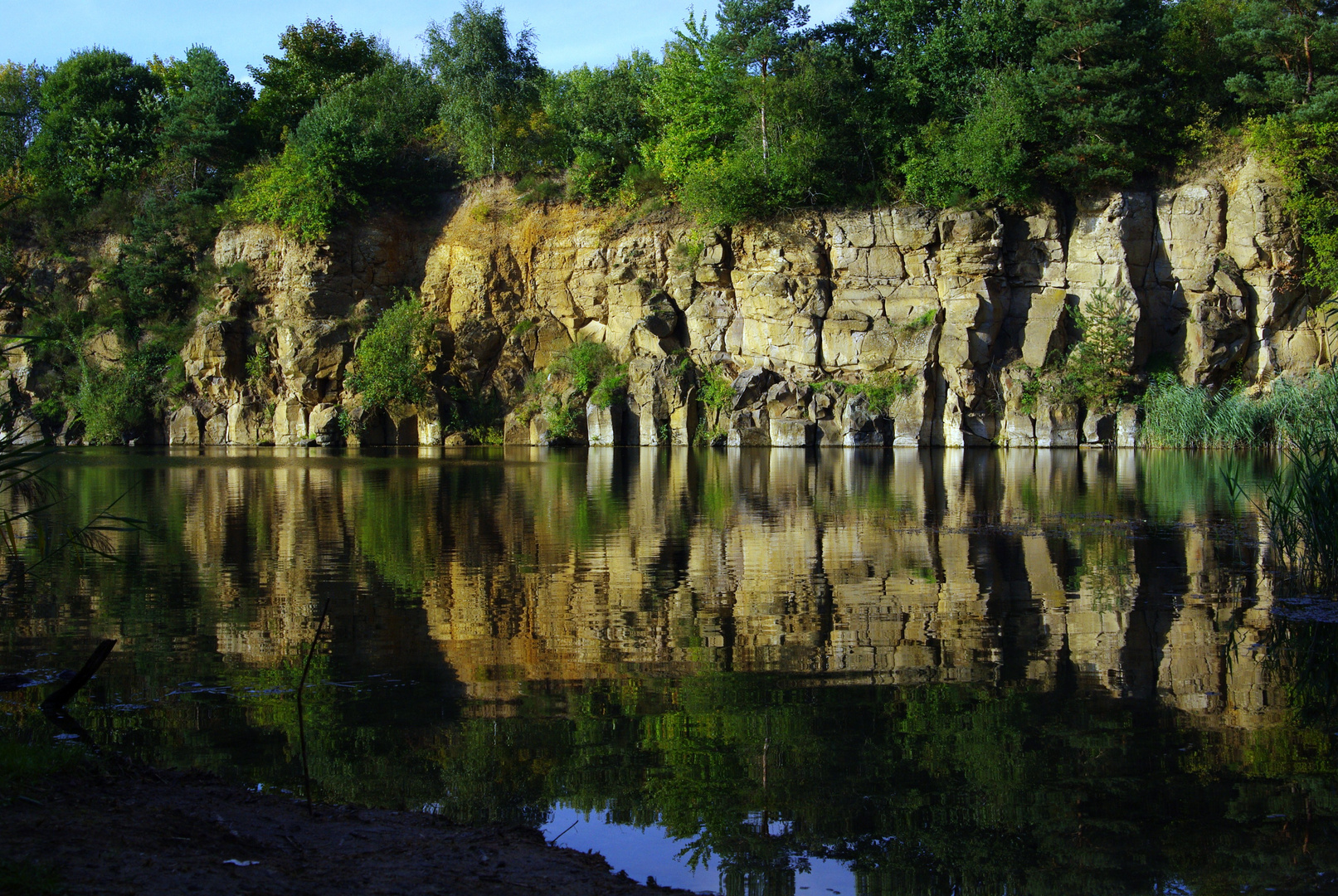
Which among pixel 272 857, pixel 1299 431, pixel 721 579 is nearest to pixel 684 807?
pixel 272 857

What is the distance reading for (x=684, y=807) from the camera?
558 cm

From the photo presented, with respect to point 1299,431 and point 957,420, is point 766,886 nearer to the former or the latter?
point 1299,431

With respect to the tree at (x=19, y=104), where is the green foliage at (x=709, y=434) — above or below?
below

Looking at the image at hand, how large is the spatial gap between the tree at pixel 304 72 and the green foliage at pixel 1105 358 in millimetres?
44313

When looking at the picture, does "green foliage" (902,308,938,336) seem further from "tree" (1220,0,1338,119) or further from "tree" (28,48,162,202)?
"tree" (28,48,162,202)

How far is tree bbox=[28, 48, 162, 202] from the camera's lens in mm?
64062

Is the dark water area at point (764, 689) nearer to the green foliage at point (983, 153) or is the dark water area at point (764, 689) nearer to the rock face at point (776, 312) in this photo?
the rock face at point (776, 312)

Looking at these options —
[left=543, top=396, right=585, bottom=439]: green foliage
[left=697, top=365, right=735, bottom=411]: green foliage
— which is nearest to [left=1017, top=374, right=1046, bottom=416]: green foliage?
[left=697, top=365, right=735, bottom=411]: green foliage

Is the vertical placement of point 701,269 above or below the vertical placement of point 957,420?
above

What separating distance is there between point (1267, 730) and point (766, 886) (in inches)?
156

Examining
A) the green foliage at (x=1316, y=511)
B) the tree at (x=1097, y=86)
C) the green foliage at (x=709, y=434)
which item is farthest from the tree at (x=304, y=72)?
the green foliage at (x=1316, y=511)

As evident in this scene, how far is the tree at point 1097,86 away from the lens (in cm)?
4400

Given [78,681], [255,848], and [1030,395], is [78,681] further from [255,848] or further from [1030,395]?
[1030,395]

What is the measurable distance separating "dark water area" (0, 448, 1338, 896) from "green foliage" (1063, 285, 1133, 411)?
88.1ft
